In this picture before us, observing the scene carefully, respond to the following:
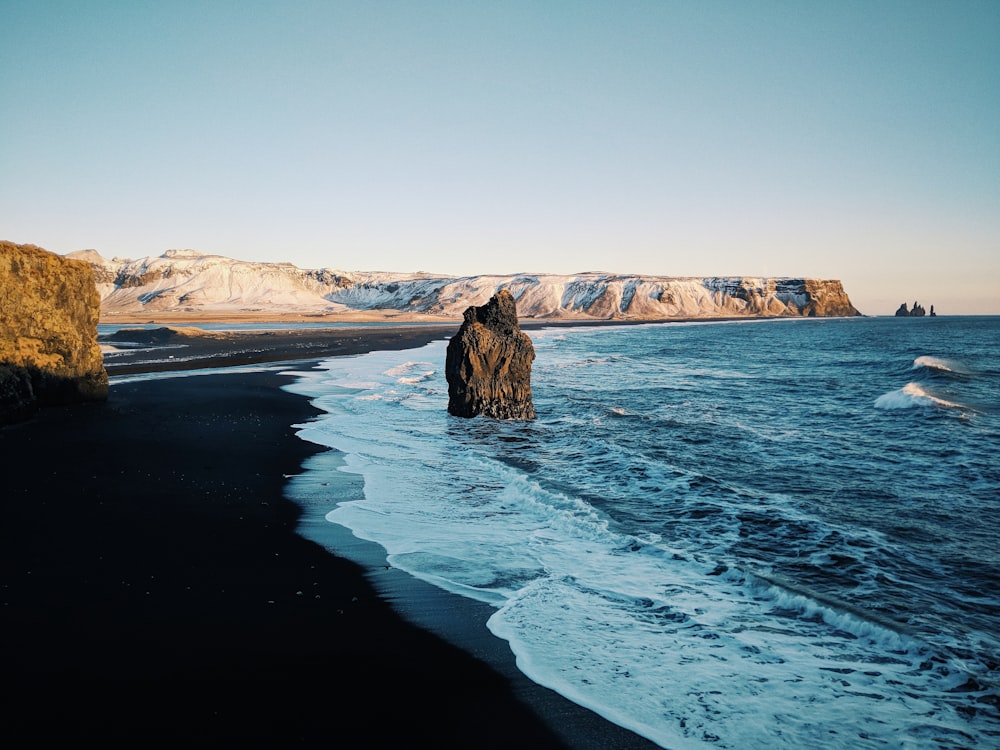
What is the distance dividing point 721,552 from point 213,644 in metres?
6.41

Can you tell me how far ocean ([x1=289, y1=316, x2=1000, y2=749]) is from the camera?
508 cm

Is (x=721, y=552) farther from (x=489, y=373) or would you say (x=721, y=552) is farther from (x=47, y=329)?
(x=47, y=329)

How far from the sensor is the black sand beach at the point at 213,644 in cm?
439

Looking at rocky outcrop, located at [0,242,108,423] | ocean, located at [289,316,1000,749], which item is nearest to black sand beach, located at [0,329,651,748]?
ocean, located at [289,316,1000,749]

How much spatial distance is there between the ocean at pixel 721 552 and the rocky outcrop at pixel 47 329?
7.96m

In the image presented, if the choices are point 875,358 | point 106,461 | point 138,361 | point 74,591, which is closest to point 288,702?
point 74,591

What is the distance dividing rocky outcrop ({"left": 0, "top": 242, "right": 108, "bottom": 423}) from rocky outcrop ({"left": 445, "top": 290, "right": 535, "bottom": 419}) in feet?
38.9

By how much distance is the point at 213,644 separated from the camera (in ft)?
18.0

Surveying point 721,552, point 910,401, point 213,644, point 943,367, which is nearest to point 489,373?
point 721,552

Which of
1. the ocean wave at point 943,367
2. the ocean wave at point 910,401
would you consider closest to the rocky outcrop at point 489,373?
the ocean wave at point 910,401

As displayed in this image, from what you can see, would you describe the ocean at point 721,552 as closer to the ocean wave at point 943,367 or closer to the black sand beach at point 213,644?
the black sand beach at point 213,644

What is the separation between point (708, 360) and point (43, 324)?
124 feet

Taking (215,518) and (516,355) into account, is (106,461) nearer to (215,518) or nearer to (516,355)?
(215,518)

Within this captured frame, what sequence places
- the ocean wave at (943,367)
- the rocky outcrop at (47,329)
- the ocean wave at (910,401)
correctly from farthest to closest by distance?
the ocean wave at (943,367) < the ocean wave at (910,401) < the rocky outcrop at (47,329)
